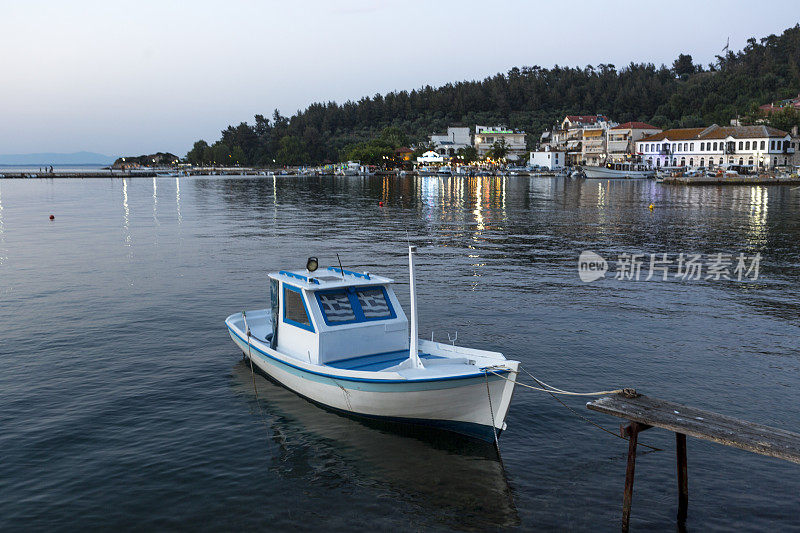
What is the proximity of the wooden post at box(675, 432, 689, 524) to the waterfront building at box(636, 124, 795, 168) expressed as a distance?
158494 mm

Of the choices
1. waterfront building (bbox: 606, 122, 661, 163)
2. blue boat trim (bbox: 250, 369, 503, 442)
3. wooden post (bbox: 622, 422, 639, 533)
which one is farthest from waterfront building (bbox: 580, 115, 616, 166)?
wooden post (bbox: 622, 422, 639, 533)

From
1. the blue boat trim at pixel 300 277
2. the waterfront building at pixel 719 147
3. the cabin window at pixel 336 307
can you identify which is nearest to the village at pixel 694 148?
the waterfront building at pixel 719 147

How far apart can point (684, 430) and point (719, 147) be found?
16593 centimetres

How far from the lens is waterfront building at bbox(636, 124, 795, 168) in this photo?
14525 centimetres

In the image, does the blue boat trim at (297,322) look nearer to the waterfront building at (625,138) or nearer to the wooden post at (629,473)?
the wooden post at (629,473)

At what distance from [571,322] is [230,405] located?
1508 cm

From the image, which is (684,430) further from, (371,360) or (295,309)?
(295,309)

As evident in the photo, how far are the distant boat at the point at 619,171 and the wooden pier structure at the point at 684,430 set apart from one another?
550ft

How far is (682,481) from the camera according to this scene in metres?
12.5

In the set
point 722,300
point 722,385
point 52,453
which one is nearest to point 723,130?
point 722,300

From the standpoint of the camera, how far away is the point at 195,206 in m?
95.8

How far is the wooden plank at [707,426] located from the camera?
1030 centimetres

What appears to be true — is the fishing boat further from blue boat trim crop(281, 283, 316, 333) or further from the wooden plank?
the wooden plank

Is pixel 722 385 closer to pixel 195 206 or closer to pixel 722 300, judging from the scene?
pixel 722 300
